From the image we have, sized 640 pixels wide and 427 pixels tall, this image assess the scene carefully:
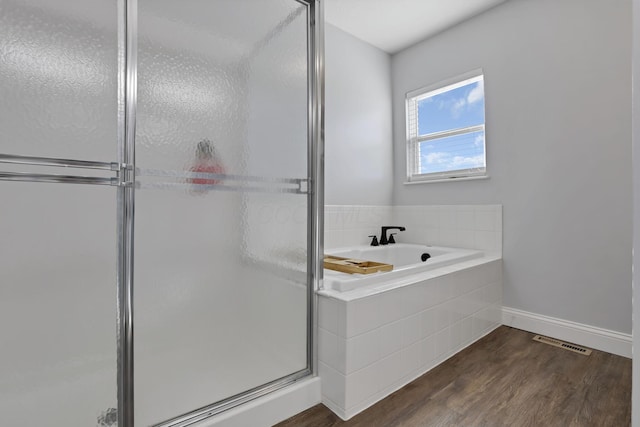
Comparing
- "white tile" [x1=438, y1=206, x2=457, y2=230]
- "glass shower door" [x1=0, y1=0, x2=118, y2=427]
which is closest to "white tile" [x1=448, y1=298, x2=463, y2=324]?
"white tile" [x1=438, y1=206, x2=457, y2=230]

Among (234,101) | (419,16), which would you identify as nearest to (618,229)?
(419,16)

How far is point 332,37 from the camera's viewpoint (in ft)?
9.33

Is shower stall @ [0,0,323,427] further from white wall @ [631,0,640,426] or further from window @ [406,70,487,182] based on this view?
window @ [406,70,487,182]

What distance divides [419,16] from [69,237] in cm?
300

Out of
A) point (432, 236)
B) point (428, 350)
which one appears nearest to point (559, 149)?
point (432, 236)

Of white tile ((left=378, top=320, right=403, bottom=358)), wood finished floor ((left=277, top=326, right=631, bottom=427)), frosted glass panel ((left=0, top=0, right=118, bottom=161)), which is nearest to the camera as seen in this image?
frosted glass panel ((left=0, top=0, right=118, bottom=161))

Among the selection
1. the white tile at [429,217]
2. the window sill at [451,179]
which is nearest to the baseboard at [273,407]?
the white tile at [429,217]

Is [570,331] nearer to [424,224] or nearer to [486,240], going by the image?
[486,240]

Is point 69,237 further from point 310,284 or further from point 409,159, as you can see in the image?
point 409,159

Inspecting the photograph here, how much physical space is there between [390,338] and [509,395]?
0.66 m

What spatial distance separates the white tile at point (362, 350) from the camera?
4.44 feet

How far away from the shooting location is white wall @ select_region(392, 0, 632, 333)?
202 centimetres

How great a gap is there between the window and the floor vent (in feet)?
4.39

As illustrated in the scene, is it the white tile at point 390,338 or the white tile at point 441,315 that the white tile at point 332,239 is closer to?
the white tile at point 441,315
